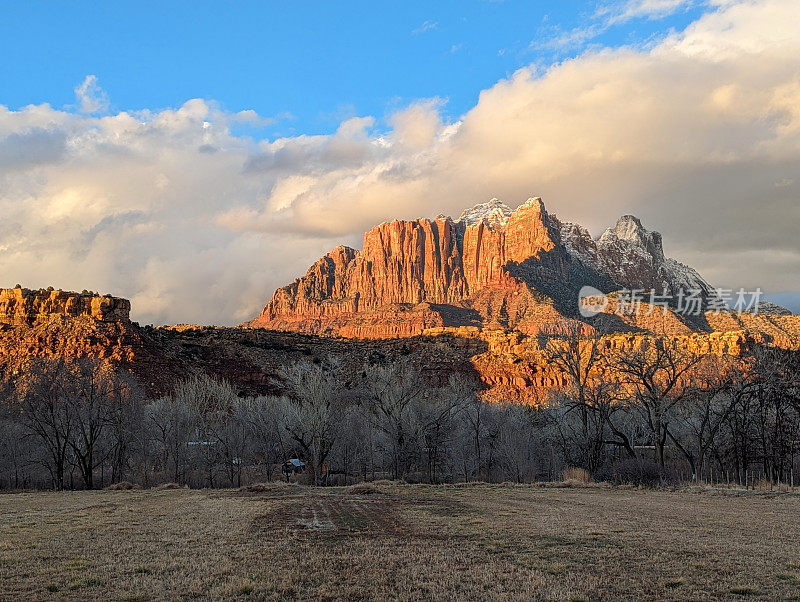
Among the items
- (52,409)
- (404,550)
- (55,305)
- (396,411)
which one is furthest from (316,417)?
(55,305)

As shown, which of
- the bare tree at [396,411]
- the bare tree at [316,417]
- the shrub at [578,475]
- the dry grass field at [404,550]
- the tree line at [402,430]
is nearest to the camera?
the dry grass field at [404,550]

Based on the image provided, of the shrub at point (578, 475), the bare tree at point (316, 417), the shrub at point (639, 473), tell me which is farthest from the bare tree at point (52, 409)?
the shrub at point (639, 473)

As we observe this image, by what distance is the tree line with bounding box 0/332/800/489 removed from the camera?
37.5 m

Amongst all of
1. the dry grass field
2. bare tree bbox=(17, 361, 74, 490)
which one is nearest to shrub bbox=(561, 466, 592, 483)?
the dry grass field

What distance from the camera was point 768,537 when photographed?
15.6m

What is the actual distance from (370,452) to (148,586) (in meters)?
41.1

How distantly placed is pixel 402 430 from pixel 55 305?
59.5 m

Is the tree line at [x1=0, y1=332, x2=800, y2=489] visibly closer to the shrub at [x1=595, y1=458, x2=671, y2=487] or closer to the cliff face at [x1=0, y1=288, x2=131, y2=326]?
the shrub at [x1=595, y1=458, x2=671, y2=487]

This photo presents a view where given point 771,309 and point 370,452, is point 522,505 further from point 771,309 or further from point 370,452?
point 771,309

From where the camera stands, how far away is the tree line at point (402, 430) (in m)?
37.5

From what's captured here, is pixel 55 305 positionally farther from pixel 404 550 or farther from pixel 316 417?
pixel 404 550

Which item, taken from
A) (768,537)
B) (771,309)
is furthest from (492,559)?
(771,309)

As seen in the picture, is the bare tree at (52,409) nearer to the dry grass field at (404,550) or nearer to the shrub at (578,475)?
the dry grass field at (404,550)

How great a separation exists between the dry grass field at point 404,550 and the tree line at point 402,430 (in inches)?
528
